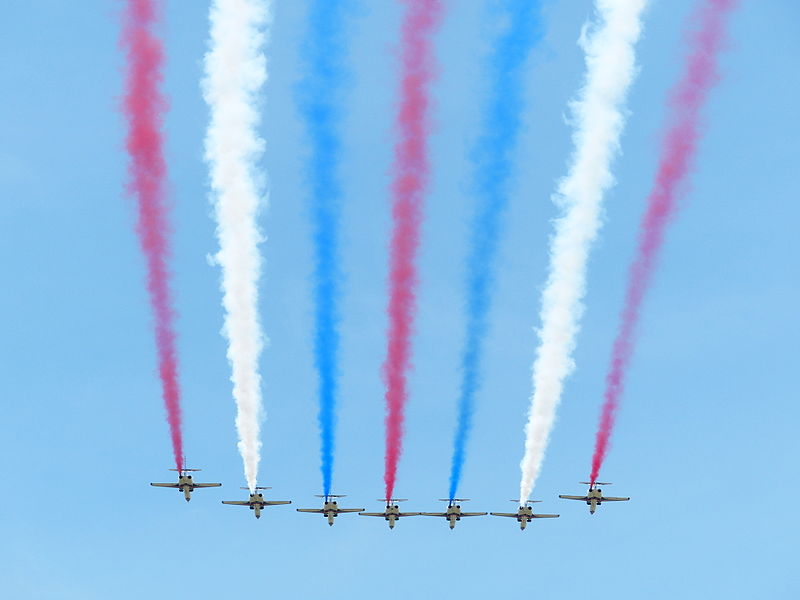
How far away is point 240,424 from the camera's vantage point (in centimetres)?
7456

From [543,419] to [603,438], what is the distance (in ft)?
7.91

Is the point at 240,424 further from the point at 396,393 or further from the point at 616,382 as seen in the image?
the point at 616,382

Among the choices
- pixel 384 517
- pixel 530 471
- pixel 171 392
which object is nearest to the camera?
pixel 171 392

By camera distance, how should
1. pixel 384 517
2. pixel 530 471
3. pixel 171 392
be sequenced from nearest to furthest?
pixel 171 392 → pixel 530 471 → pixel 384 517

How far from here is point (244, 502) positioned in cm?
8212

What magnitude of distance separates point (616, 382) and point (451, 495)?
11.1 metres

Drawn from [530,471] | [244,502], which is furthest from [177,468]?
[530,471]

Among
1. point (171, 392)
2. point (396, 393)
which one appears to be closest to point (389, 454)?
point (396, 393)

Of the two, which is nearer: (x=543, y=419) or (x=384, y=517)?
(x=543, y=419)

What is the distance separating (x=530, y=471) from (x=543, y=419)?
359cm

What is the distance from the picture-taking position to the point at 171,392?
7144 cm

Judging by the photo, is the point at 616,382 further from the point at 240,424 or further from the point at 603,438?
the point at 240,424

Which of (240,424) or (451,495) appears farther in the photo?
(451,495)

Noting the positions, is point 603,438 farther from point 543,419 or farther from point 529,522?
point 529,522
